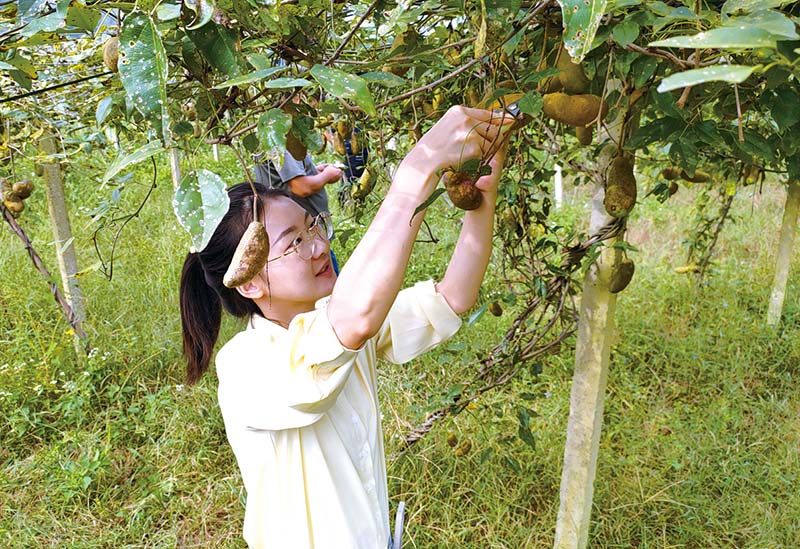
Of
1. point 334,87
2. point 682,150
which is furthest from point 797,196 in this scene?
point 334,87

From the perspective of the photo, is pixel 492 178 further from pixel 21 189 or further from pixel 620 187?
pixel 21 189

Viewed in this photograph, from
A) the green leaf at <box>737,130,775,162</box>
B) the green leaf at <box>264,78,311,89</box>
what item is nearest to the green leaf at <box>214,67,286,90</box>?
the green leaf at <box>264,78,311,89</box>

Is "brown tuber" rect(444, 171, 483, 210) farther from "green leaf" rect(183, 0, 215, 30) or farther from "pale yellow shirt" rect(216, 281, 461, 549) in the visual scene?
"green leaf" rect(183, 0, 215, 30)

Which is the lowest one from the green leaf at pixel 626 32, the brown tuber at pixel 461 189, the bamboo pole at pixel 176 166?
the bamboo pole at pixel 176 166

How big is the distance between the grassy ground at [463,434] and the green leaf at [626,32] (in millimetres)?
942

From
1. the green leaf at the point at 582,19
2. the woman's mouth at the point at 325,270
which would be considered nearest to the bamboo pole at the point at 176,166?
the woman's mouth at the point at 325,270

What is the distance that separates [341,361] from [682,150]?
41 centimetres

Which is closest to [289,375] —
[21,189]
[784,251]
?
[21,189]

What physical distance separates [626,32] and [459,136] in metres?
0.20

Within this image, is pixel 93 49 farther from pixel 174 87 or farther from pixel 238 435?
pixel 238 435

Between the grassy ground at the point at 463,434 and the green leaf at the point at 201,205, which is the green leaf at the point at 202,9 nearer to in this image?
the green leaf at the point at 201,205

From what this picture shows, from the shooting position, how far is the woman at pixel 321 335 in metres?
0.68

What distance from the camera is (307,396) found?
0.77 metres

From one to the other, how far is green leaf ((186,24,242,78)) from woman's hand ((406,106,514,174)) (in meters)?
0.22
